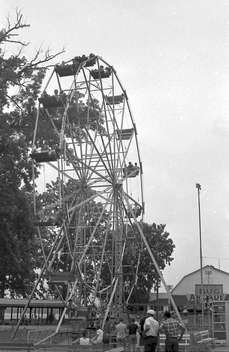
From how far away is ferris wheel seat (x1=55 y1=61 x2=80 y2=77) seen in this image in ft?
98.6

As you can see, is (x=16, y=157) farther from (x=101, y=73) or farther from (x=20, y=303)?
(x=20, y=303)

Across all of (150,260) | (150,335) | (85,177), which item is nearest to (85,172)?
(85,177)

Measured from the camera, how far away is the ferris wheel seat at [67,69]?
30.0 meters

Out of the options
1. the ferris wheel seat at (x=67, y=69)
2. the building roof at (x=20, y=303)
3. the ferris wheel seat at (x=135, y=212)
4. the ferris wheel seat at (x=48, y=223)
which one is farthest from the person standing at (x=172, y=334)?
the building roof at (x=20, y=303)

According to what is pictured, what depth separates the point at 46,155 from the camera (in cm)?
2709

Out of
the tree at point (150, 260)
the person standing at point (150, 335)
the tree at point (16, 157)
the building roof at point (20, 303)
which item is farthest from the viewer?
the tree at point (150, 260)

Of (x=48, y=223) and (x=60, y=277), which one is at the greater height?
(x=48, y=223)

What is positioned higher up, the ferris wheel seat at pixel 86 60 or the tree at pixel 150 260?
the ferris wheel seat at pixel 86 60

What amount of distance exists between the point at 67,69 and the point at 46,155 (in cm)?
568

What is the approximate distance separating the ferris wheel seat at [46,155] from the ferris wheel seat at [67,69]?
529cm

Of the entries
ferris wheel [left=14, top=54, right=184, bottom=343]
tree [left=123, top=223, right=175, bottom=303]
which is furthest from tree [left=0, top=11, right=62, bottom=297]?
tree [left=123, top=223, right=175, bottom=303]

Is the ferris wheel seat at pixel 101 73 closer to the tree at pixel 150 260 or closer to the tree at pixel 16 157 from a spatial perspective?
the tree at pixel 16 157

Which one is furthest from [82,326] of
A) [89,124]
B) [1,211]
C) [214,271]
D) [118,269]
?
[214,271]

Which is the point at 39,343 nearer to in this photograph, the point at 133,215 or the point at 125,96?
the point at 133,215
